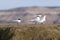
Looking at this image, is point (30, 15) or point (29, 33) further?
point (30, 15)

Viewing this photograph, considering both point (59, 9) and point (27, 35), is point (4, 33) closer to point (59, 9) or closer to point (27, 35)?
point (27, 35)

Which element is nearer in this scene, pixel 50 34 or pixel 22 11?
pixel 50 34

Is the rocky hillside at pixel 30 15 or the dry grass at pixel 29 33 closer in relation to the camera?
the dry grass at pixel 29 33

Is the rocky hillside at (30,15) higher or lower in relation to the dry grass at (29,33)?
lower

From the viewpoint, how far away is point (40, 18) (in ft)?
69.5

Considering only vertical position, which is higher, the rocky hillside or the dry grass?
the dry grass

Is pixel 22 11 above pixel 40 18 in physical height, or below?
below

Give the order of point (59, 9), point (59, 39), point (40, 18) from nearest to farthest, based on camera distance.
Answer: point (59, 39), point (40, 18), point (59, 9)

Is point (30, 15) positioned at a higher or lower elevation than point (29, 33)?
lower

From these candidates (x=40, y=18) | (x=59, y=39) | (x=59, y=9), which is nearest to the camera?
(x=59, y=39)

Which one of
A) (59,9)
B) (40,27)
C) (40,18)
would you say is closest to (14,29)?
(40,27)

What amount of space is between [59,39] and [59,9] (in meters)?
140

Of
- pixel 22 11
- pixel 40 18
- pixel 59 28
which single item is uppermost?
pixel 59 28

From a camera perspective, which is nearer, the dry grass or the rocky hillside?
the dry grass
